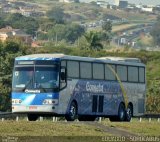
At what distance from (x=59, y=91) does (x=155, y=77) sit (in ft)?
338

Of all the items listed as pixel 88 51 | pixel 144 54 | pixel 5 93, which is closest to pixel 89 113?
pixel 5 93

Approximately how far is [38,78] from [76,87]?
8.40 ft

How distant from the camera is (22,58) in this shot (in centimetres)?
4369

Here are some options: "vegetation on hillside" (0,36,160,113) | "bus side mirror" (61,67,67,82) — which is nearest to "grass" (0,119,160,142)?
"bus side mirror" (61,67,67,82)

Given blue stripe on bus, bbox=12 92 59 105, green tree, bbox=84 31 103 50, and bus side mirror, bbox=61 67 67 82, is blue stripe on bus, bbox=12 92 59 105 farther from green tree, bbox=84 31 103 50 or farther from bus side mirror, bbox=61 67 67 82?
green tree, bbox=84 31 103 50

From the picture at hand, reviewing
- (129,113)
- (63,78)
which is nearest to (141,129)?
(63,78)

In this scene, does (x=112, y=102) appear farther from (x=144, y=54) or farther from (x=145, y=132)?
(x=144, y=54)

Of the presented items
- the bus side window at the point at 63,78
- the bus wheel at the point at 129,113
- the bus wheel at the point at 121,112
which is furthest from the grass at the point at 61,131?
the bus wheel at the point at 129,113

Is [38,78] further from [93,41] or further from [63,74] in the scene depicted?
[93,41]

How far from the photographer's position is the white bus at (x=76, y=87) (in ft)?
139

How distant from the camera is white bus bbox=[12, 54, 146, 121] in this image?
42.5 m

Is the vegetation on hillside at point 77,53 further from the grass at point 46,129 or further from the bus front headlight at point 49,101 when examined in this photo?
the grass at point 46,129

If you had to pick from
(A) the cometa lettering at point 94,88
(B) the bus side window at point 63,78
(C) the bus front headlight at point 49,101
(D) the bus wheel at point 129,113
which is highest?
(B) the bus side window at point 63,78

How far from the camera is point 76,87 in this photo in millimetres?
44406
